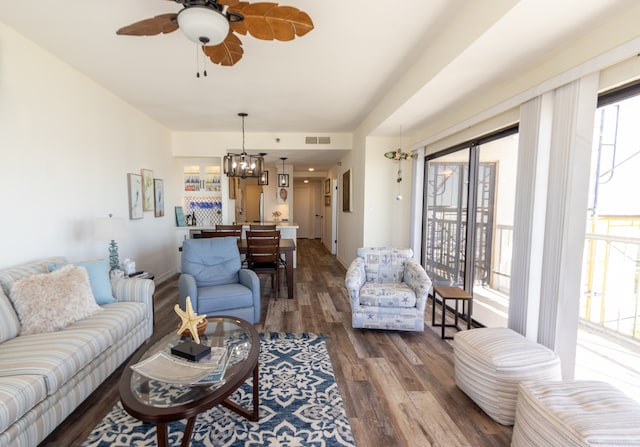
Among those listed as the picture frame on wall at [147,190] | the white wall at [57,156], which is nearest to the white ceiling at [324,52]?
the white wall at [57,156]

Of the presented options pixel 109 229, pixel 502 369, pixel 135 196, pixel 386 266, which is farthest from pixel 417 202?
pixel 135 196

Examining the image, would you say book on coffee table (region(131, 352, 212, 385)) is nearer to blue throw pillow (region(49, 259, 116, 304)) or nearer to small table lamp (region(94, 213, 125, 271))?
blue throw pillow (region(49, 259, 116, 304))

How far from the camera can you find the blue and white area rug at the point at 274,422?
5.47 feet

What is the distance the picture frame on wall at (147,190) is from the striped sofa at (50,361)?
6.54 feet

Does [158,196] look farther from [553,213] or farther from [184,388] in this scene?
[553,213]

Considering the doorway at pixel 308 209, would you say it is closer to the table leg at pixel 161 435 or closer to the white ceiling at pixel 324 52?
the white ceiling at pixel 324 52

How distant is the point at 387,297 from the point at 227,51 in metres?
2.59

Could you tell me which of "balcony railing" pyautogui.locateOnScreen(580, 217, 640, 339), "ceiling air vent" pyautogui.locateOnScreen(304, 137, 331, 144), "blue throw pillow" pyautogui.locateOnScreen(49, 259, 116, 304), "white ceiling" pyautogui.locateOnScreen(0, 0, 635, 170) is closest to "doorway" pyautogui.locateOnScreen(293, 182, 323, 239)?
"ceiling air vent" pyautogui.locateOnScreen(304, 137, 331, 144)

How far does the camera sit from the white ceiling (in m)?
1.84

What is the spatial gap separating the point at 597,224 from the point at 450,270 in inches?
67.9

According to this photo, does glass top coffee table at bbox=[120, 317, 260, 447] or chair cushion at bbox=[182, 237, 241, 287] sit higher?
chair cushion at bbox=[182, 237, 241, 287]

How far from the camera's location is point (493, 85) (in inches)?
105

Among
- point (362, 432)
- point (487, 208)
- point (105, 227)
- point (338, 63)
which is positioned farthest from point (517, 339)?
point (105, 227)

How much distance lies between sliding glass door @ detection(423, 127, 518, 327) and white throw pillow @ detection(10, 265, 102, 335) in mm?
3782
